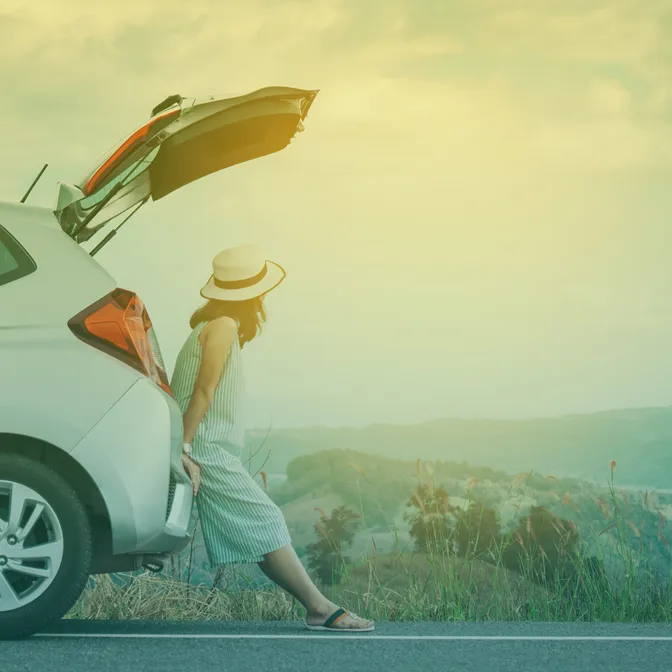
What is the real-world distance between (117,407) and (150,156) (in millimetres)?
1305

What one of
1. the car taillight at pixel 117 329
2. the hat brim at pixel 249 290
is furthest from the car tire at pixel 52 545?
the hat brim at pixel 249 290

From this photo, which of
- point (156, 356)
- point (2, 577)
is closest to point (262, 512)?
point (156, 356)

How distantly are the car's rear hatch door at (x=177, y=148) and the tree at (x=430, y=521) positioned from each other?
281 centimetres

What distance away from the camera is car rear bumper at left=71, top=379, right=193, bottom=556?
16.2ft

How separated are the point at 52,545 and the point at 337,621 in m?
1.49

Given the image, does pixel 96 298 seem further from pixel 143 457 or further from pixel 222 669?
pixel 222 669

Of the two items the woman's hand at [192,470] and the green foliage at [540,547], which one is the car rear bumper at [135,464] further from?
the green foliage at [540,547]

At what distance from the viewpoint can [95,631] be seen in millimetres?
5711

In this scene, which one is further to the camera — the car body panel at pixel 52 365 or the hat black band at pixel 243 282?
the hat black band at pixel 243 282

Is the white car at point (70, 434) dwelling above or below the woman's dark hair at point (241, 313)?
below

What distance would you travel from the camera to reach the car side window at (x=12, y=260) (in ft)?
16.7

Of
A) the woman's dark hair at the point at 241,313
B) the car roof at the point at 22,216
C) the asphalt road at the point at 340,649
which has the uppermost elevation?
the car roof at the point at 22,216

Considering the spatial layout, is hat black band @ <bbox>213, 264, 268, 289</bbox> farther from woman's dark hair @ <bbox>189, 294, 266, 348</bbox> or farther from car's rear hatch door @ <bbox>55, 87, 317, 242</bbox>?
car's rear hatch door @ <bbox>55, 87, 317, 242</bbox>

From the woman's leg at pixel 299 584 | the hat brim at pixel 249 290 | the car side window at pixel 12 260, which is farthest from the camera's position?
the hat brim at pixel 249 290
